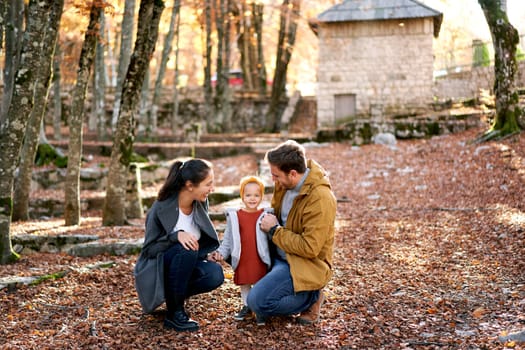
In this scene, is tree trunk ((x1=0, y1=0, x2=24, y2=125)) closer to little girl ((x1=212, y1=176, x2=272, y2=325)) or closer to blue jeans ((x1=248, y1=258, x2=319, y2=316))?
little girl ((x1=212, y1=176, x2=272, y2=325))

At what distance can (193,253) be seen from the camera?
436 centimetres

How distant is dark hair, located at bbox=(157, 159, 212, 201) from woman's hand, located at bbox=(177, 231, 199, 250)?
1.11 ft

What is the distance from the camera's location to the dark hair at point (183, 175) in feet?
14.5

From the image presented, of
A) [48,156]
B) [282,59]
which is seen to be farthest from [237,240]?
[282,59]

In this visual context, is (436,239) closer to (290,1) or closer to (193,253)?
(193,253)

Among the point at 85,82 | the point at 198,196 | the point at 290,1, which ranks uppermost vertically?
the point at 290,1

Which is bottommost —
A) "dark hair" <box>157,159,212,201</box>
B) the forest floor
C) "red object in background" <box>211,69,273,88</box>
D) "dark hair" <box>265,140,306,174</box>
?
the forest floor

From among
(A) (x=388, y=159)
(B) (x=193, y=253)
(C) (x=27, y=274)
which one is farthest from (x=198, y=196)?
(A) (x=388, y=159)

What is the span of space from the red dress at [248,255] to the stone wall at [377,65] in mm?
18763

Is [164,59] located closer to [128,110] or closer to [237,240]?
[128,110]

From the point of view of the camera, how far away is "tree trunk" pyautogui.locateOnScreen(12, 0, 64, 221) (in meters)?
8.12

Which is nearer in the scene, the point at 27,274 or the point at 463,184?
the point at 27,274

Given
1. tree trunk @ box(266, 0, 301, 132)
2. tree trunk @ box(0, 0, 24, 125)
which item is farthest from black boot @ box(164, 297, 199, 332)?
tree trunk @ box(266, 0, 301, 132)

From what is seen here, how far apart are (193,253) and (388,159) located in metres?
11.7
